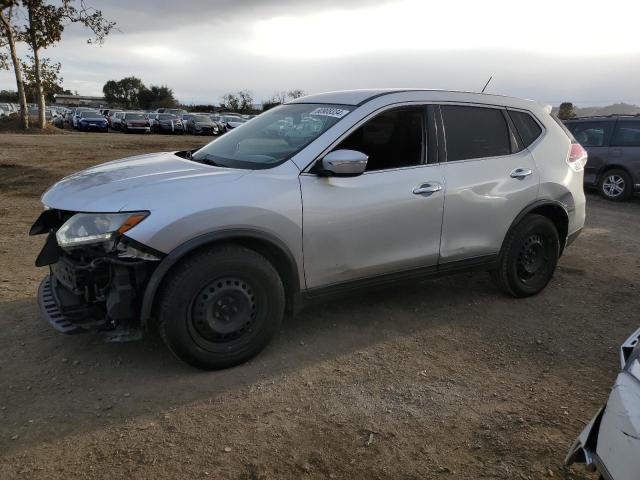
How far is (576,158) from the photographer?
194 inches

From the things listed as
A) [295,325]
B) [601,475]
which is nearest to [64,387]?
[295,325]

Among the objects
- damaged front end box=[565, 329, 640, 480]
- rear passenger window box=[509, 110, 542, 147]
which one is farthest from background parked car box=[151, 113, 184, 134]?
damaged front end box=[565, 329, 640, 480]

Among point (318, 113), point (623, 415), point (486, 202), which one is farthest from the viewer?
point (486, 202)

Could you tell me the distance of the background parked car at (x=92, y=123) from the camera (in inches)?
1368

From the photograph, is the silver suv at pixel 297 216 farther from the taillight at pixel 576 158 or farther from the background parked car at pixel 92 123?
the background parked car at pixel 92 123

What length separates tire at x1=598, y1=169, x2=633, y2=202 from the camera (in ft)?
35.2

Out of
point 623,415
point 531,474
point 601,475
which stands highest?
point 623,415

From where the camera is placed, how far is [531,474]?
2.53m

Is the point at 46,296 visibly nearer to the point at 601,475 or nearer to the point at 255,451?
the point at 255,451

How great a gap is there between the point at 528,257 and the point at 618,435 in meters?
3.10

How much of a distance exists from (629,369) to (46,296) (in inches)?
134

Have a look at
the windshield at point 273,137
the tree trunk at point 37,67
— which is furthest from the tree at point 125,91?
the windshield at point 273,137

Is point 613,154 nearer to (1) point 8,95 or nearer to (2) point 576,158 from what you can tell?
(2) point 576,158

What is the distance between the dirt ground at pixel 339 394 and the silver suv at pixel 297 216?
0.36 metres
